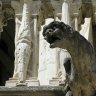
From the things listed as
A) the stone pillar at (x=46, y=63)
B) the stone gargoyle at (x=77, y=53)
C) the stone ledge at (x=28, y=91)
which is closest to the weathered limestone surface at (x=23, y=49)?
the stone pillar at (x=46, y=63)

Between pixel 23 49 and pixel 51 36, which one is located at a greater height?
pixel 51 36

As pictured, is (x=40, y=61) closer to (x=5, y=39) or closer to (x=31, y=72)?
(x=31, y=72)

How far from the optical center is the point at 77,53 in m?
7.53

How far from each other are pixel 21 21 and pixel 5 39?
289 inches

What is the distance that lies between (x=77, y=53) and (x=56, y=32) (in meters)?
0.44

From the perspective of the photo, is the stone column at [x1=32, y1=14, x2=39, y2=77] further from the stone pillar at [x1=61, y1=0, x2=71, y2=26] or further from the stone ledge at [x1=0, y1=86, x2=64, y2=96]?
the stone ledge at [x1=0, y1=86, x2=64, y2=96]

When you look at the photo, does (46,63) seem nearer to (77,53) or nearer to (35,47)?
(35,47)

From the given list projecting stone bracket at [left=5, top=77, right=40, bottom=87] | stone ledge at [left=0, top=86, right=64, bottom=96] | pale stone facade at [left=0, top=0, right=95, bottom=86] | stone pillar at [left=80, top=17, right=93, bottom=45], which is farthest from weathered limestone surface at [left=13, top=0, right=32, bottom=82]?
stone pillar at [left=80, top=17, right=93, bottom=45]

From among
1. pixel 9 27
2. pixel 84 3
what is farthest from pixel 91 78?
pixel 9 27

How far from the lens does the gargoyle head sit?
291 inches

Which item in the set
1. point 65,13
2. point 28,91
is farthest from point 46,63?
point 28,91

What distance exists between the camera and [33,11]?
14359mm

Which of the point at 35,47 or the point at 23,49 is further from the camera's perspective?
the point at 35,47

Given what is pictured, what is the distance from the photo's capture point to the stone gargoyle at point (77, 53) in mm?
7426
